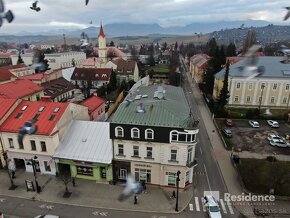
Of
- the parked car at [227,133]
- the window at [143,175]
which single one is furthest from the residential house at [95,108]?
the parked car at [227,133]

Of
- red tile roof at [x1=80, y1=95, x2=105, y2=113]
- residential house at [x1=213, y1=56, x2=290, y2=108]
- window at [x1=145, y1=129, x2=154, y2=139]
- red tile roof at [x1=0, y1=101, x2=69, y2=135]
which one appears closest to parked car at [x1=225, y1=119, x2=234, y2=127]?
residential house at [x1=213, y1=56, x2=290, y2=108]

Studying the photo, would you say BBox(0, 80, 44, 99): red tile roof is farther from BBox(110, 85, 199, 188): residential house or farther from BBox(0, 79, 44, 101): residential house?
BBox(110, 85, 199, 188): residential house

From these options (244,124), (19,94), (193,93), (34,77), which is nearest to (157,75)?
(193,93)

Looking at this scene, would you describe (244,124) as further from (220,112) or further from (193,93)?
(193,93)

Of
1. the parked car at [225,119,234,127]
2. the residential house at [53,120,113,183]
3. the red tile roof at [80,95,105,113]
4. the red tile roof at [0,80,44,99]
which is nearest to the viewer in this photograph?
the residential house at [53,120,113,183]

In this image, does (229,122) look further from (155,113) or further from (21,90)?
(21,90)

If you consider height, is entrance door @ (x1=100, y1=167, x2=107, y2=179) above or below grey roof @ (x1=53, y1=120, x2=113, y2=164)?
below

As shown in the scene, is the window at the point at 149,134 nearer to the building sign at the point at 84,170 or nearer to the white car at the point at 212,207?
the building sign at the point at 84,170
